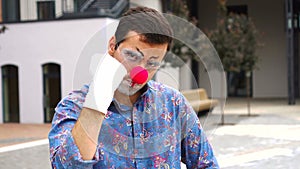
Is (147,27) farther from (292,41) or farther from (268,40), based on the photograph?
(268,40)

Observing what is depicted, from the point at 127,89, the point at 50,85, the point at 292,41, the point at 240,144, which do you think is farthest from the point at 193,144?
the point at 292,41

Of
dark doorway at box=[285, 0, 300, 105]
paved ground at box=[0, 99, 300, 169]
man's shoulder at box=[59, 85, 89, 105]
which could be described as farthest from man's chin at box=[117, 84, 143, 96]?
dark doorway at box=[285, 0, 300, 105]

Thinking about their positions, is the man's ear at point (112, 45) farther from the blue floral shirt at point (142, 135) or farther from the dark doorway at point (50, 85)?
the dark doorway at point (50, 85)

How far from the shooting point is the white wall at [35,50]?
55.2ft

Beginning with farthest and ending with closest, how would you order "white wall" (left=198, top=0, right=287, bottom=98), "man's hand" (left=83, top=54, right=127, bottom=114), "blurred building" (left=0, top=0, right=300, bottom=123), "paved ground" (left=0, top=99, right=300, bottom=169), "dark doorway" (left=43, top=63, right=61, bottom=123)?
"white wall" (left=198, top=0, right=287, bottom=98) < "dark doorway" (left=43, top=63, right=61, bottom=123) < "blurred building" (left=0, top=0, right=300, bottom=123) < "paved ground" (left=0, top=99, right=300, bottom=169) < "man's hand" (left=83, top=54, right=127, bottom=114)

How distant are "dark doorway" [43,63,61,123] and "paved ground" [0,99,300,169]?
1.04 meters

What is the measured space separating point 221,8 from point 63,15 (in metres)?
5.75

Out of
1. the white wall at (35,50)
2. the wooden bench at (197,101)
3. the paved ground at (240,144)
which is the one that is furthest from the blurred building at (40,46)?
the wooden bench at (197,101)

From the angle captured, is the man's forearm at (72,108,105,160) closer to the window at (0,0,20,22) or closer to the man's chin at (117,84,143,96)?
the man's chin at (117,84,143,96)

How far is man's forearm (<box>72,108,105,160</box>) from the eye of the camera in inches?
48.7

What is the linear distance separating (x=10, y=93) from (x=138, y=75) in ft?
56.9

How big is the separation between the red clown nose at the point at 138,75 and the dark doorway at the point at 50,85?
16055 mm

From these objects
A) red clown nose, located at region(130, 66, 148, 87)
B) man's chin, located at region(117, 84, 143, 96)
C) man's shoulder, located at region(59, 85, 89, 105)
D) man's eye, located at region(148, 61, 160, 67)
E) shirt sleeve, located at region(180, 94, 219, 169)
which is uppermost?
man's eye, located at region(148, 61, 160, 67)

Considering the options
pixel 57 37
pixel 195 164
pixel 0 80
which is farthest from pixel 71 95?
pixel 0 80
